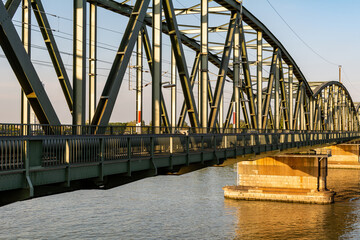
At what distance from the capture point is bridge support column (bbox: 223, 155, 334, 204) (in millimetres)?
51344

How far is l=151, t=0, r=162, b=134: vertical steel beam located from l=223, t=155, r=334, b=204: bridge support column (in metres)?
25.8

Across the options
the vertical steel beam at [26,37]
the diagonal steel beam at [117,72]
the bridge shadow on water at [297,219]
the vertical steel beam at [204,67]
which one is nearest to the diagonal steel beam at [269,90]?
the bridge shadow on water at [297,219]

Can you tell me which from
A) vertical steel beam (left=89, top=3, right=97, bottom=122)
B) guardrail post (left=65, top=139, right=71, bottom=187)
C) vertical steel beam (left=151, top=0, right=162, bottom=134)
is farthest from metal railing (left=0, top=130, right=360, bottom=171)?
vertical steel beam (left=89, top=3, right=97, bottom=122)

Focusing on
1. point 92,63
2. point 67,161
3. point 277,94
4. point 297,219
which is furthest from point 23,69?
point 277,94

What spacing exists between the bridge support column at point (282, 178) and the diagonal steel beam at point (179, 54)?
21254 millimetres

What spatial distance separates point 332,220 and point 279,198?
27.4ft

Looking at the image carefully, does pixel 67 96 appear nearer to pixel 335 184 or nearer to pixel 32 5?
pixel 32 5

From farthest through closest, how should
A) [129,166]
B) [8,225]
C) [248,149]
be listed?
[8,225] → [248,149] → [129,166]

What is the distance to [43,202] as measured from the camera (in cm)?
4716

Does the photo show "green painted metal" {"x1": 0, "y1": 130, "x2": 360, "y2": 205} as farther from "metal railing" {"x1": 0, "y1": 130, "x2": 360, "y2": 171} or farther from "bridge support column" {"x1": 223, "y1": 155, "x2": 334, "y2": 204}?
"bridge support column" {"x1": 223, "y1": 155, "x2": 334, "y2": 204}

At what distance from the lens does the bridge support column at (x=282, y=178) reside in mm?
51344

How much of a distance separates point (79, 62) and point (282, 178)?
116 ft

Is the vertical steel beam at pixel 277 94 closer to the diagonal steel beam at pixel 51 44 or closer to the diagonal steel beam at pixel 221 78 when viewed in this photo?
the diagonal steel beam at pixel 221 78

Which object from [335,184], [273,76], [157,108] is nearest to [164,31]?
[273,76]
